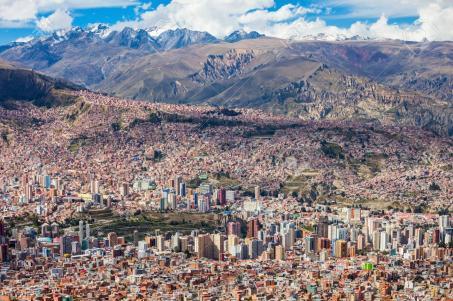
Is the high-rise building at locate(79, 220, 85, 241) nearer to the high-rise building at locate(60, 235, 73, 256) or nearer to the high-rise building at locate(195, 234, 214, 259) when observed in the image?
the high-rise building at locate(60, 235, 73, 256)

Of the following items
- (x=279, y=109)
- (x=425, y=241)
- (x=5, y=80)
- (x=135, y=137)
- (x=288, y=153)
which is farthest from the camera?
(x=279, y=109)

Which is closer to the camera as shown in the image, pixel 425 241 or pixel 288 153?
pixel 425 241

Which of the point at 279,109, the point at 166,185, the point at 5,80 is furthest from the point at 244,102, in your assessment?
the point at 166,185

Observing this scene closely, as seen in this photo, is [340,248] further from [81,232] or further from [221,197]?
[221,197]

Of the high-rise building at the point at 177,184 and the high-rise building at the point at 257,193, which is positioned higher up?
the high-rise building at the point at 177,184

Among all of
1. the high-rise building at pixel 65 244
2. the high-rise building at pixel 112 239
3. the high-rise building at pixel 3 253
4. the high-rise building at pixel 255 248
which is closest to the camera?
the high-rise building at pixel 3 253

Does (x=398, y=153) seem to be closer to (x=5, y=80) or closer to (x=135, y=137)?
(x=135, y=137)

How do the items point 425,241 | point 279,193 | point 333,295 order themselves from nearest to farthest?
1. point 333,295
2. point 425,241
3. point 279,193

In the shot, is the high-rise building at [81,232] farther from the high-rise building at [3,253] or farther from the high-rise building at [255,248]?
the high-rise building at [255,248]

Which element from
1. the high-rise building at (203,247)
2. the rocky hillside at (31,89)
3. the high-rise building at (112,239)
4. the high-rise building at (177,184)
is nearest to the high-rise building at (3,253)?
the high-rise building at (112,239)
